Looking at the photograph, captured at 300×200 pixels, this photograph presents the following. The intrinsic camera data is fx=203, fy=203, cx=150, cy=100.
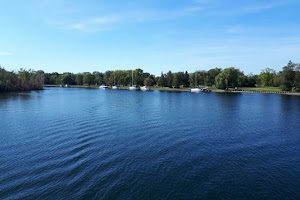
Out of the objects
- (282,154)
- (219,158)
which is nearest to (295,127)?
(282,154)

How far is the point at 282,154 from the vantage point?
24750 millimetres

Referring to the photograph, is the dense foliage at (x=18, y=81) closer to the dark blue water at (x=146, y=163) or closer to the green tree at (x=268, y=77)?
the dark blue water at (x=146, y=163)

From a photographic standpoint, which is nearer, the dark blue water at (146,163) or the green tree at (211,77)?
the dark blue water at (146,163)

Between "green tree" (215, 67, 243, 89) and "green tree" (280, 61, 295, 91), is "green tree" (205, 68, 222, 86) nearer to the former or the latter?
"green tree" (215, 67, 243, 89)

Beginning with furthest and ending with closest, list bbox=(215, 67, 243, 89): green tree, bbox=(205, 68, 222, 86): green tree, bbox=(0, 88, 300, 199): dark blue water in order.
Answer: bbox=(205, 68, 222, 86): green tree < bbox=(215, 67, 243, 89): green tree < bbox=(0, 88, 300, 199): dark blue water

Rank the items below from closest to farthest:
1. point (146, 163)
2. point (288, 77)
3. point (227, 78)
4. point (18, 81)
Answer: point (146, 163) → point (288, 77) → point (18, 81) → point (227, 78)

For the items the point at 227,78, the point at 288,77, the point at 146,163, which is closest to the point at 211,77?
the point at 227,78

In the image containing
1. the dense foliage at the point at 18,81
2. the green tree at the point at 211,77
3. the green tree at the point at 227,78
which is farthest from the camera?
the green tree at the point at 211,77

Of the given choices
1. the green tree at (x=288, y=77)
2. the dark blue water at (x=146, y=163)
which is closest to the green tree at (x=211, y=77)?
the green tree at (x=288, y=77)

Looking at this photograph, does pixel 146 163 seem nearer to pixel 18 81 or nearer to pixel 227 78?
pixel 227 78

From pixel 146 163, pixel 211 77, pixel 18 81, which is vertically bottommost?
pixel 146 163

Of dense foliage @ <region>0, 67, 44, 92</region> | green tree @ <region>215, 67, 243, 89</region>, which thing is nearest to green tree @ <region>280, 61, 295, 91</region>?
green tree @ <region>215, 67, 243, 89</region>

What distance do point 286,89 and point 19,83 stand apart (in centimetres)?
18687

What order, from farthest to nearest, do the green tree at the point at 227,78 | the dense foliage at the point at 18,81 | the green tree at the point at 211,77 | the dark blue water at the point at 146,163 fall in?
1. the green tree at the point at 211,77
2. the green tree at the point at 227,78
3. the dense foliage at the point at 18,81
4. the dark blue water at the point at 146,163
